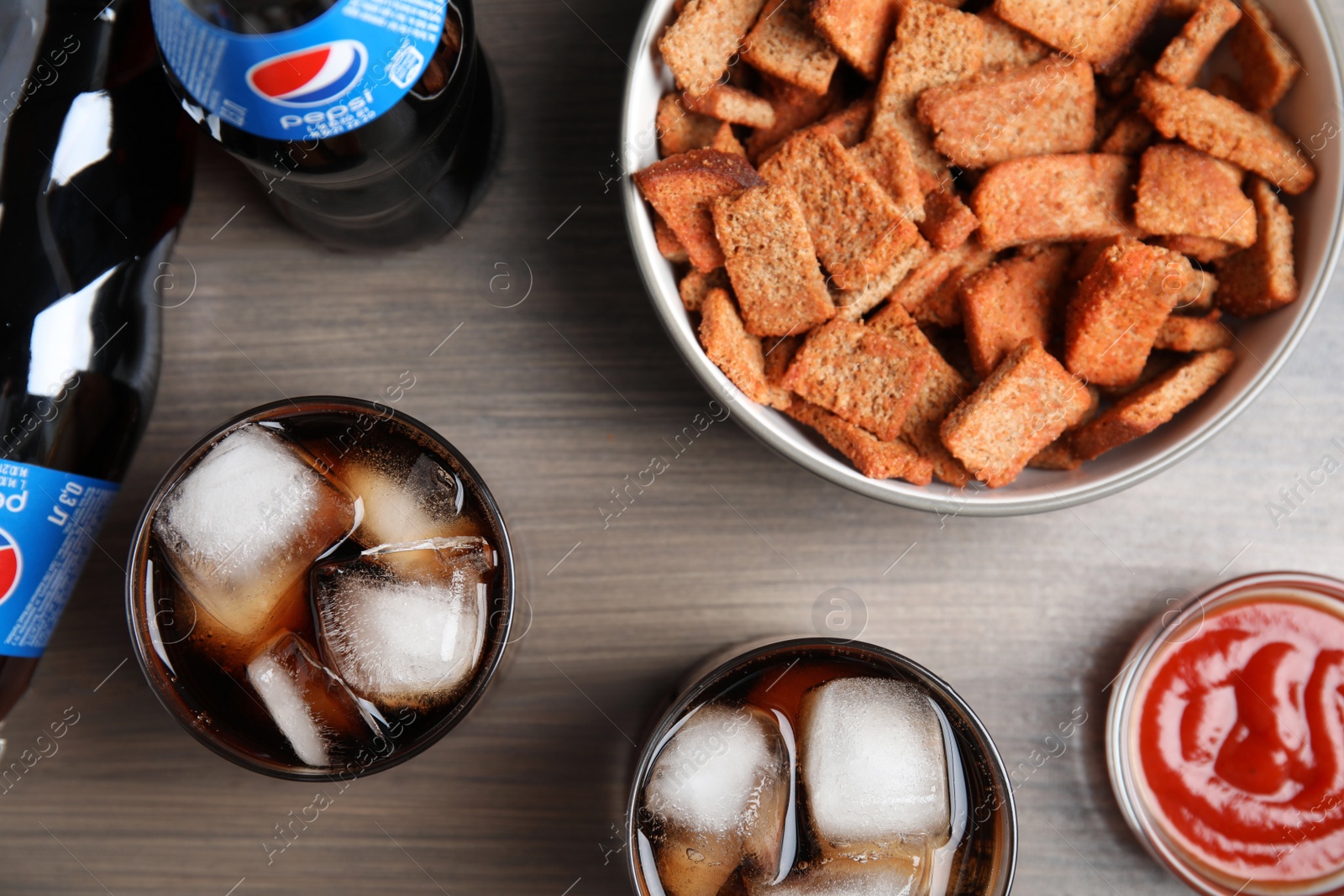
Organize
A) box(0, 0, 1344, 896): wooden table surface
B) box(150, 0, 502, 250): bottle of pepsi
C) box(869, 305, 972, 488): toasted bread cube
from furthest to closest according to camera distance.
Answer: box(0, 0, 1344, 896): wooden table surface < box(869, 305, 972, 488): toasted bread cube < box(150, 0, 502, 250): bottle of pepsi

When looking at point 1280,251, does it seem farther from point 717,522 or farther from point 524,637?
point 524,637

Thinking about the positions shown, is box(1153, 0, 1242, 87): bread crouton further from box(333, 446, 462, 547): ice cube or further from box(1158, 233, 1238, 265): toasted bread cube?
box(333, 446, 462, 547): ice cube

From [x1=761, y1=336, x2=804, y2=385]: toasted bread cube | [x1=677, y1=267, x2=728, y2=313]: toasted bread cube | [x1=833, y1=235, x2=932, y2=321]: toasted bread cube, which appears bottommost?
[x1=761, y1=336, x2=804, y2=385]: toasted bread cube

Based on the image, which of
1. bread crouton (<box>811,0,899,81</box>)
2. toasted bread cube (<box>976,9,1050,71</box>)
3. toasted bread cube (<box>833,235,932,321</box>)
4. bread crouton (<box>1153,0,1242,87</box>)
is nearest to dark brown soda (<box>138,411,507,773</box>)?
toasted bread cube (<box>833,235,932,321</box>)

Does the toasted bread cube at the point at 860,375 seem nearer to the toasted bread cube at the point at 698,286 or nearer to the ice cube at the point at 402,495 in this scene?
the toasted bread cube at the point at 698,286

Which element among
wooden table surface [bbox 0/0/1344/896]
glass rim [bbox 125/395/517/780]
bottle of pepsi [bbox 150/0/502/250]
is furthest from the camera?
wooden table surface [bbox 0/0/1344/896]

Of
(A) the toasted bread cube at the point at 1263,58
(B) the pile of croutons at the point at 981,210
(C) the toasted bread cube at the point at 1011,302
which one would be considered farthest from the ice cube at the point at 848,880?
(A) the toasted bread cube at the point at 1263,58

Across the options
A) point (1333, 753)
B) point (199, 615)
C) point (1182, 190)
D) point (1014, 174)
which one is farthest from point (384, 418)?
point (1333, 753)

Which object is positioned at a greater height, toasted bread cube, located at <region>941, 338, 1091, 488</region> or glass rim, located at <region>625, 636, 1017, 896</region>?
toasted bread cube, located at <region>941, 338, 1091, 488</region>
